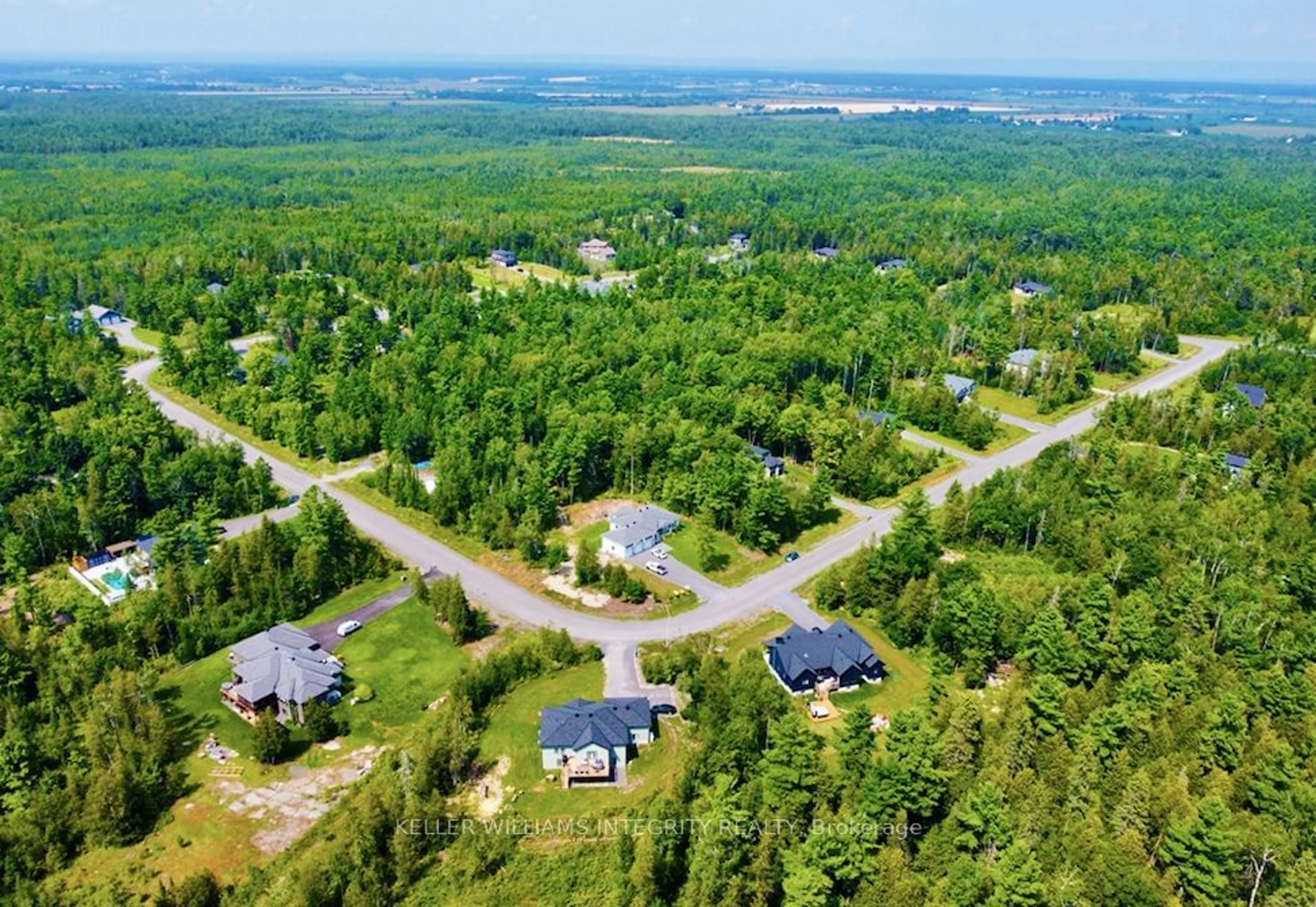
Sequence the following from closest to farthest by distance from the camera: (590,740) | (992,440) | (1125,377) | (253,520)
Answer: (590,740) → (253,520) → (992,440) → (1125,377)

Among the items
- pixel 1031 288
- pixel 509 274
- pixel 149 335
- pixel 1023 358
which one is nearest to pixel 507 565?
pixel 1023 358

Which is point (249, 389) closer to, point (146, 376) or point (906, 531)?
point (146, 376)

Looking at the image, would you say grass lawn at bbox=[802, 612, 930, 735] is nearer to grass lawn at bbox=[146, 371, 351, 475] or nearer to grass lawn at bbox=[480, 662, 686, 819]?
grass lawn at bbox=[480, 662, 686, 819]

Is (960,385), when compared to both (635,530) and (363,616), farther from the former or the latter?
(363,616)

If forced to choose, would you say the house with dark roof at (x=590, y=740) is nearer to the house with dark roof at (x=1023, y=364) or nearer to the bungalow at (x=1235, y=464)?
the bungalow at (x=1235, y=464)

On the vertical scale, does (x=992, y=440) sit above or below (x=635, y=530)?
below

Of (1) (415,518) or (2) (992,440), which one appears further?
(2) (992,440)

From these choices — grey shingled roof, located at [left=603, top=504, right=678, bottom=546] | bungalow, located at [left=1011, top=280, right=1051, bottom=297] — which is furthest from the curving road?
bungalow, located at [left=1011, top=280, right=1051, bottom=297]

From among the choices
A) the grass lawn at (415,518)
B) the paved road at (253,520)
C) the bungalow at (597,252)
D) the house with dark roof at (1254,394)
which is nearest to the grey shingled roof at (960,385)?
the house with dark roof at (1254,394)
